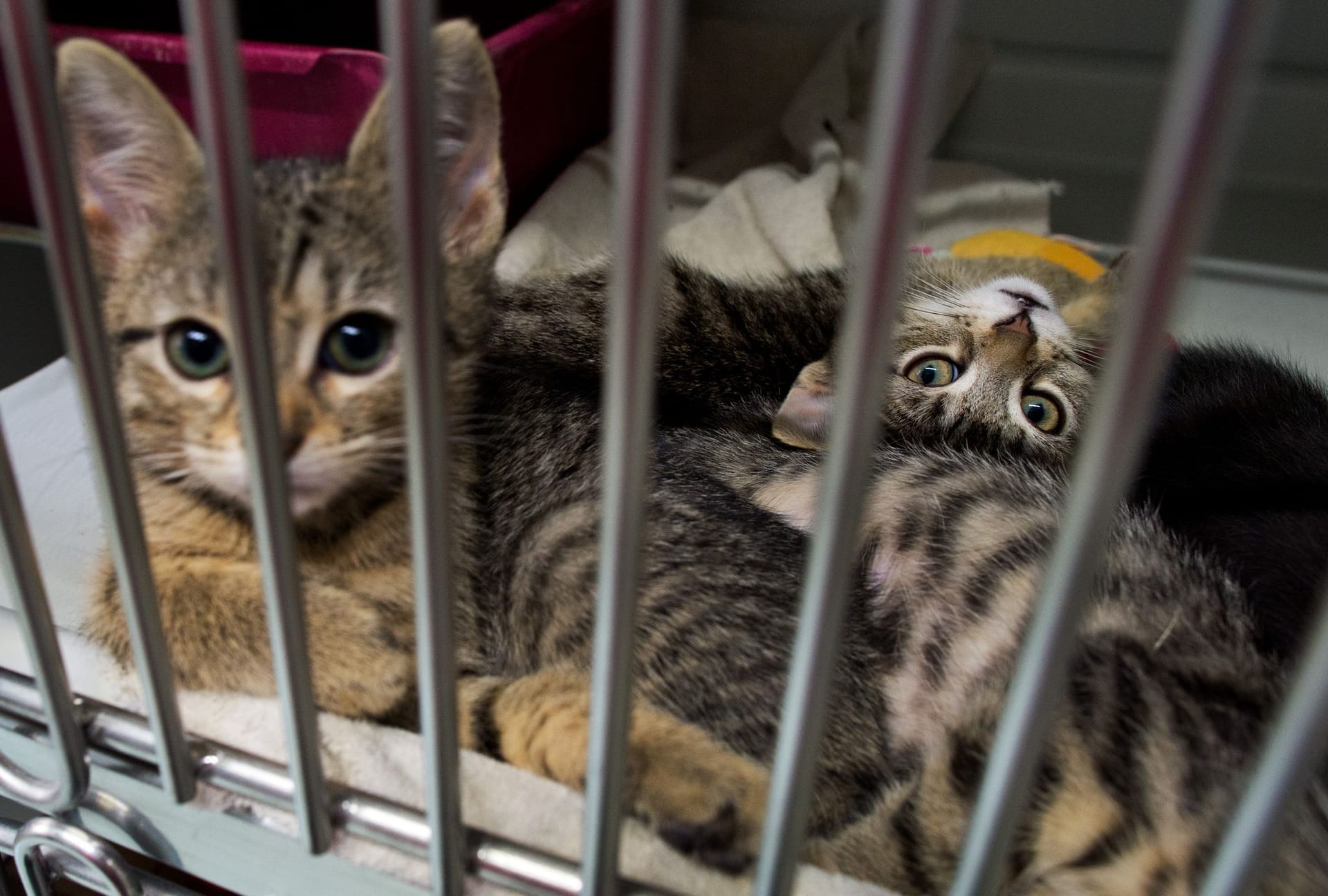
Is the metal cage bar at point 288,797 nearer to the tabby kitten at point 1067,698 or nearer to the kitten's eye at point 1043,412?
the tabby kitten at point 1067,698

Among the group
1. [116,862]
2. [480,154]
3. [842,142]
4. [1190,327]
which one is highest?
[480,154]

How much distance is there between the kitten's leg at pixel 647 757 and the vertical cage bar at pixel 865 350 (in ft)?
0.45

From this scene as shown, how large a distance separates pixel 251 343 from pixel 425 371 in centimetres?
8

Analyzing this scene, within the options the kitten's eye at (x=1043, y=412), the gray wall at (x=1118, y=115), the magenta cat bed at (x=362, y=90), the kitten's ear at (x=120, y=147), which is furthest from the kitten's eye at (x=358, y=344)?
the gray wall at (x=1118, y=115)

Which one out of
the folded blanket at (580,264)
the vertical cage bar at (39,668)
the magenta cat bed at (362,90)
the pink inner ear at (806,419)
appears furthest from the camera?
the magenta cat bed at (362,90)

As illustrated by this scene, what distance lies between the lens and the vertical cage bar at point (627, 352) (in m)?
0.34

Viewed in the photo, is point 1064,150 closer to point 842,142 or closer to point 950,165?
point 950,165

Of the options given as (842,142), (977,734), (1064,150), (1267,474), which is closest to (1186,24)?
(977,734)

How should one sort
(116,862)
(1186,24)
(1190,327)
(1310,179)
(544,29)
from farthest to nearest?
(1310,179) → (544,29) → (1190,327) → (116,862) → (1186,24)

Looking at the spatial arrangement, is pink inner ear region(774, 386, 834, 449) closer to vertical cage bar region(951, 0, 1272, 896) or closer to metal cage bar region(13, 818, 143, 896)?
vertical cage bar region(951, 0, 1272, 896)

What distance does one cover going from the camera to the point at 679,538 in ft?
2.65

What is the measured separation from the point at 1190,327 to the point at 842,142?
76cm

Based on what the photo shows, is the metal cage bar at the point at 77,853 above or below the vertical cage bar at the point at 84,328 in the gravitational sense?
below

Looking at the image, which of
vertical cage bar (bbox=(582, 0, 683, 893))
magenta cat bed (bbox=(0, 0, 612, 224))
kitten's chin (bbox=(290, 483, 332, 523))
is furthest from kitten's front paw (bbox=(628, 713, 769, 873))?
magenta cat bed (bbox=(0, 0, 612, 224))
